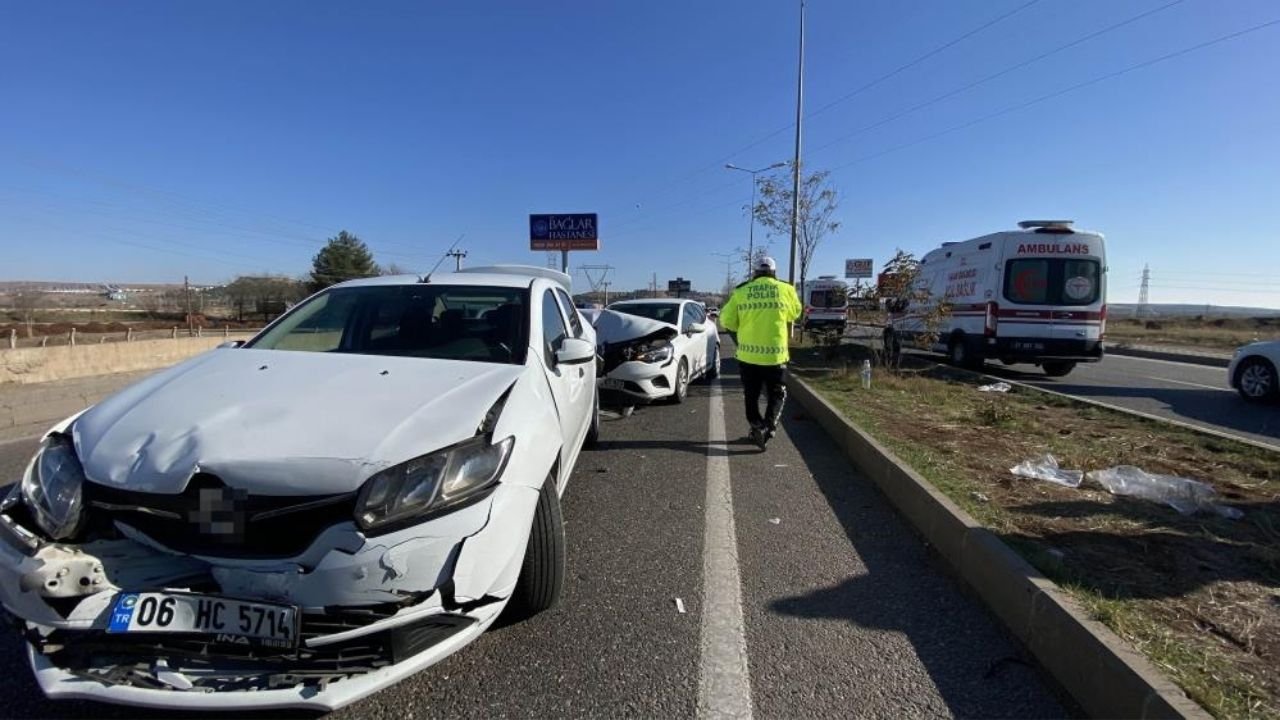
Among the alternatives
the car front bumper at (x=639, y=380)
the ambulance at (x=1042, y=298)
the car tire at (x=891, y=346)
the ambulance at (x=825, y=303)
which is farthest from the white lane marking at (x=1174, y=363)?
the car front bumper at (x=639, y=380)

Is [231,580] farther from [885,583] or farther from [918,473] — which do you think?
[918,473]

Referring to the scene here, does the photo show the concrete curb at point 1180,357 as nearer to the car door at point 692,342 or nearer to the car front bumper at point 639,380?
the car door at point 692,342

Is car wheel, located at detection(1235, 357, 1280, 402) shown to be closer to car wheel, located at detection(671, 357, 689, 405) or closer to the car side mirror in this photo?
car wheel, located at detection(671, 357, 689, 405)

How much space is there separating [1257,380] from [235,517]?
1329cm

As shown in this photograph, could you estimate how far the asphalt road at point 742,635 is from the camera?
2.29 metres

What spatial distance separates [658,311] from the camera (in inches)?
386

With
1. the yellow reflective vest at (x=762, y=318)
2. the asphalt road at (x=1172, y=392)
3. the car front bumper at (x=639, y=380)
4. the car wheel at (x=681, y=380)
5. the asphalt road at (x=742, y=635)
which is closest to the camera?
the asphalt road at (x=742, y=635)

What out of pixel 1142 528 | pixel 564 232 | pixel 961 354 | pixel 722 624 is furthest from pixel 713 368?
pixel 564 232

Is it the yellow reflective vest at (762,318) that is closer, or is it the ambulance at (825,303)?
the yellow reflective vest at (762,318)

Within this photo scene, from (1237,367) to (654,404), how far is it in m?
9.51

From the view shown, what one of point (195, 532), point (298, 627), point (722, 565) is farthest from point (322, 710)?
point (722, 565)

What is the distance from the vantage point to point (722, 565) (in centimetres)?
346

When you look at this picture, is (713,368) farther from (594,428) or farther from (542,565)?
(542,565)

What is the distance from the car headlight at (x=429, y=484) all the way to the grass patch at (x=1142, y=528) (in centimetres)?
248
